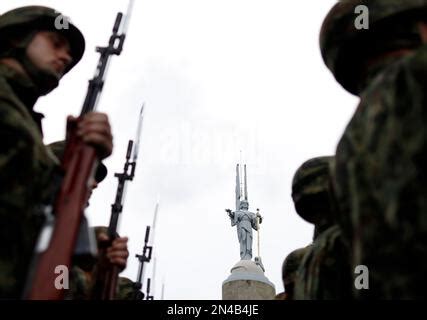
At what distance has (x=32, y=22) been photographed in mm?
3416

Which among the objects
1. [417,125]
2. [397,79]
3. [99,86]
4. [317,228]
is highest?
[99,86]

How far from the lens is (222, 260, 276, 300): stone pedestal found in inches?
519

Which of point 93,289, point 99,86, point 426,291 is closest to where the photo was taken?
point 426,291

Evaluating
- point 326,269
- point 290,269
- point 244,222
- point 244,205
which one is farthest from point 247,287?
point 326,269

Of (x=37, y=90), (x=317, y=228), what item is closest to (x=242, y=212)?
(x=317, y=228)

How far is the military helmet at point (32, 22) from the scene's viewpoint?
11.0 ft

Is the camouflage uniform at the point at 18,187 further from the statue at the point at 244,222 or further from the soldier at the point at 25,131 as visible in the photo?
the statue at the point at 244,222

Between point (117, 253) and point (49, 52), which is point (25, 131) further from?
point (117, 253)

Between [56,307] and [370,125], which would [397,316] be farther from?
[56,307]

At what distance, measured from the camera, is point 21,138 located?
266 centimetres

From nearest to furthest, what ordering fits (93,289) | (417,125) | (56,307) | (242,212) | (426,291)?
(426,291)
(417,125)
(56,307)
(93,289)
(242,212)

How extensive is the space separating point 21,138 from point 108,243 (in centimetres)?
205

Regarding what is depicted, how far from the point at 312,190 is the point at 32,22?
2691 millimetres

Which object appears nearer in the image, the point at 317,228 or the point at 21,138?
the point at 21,138
